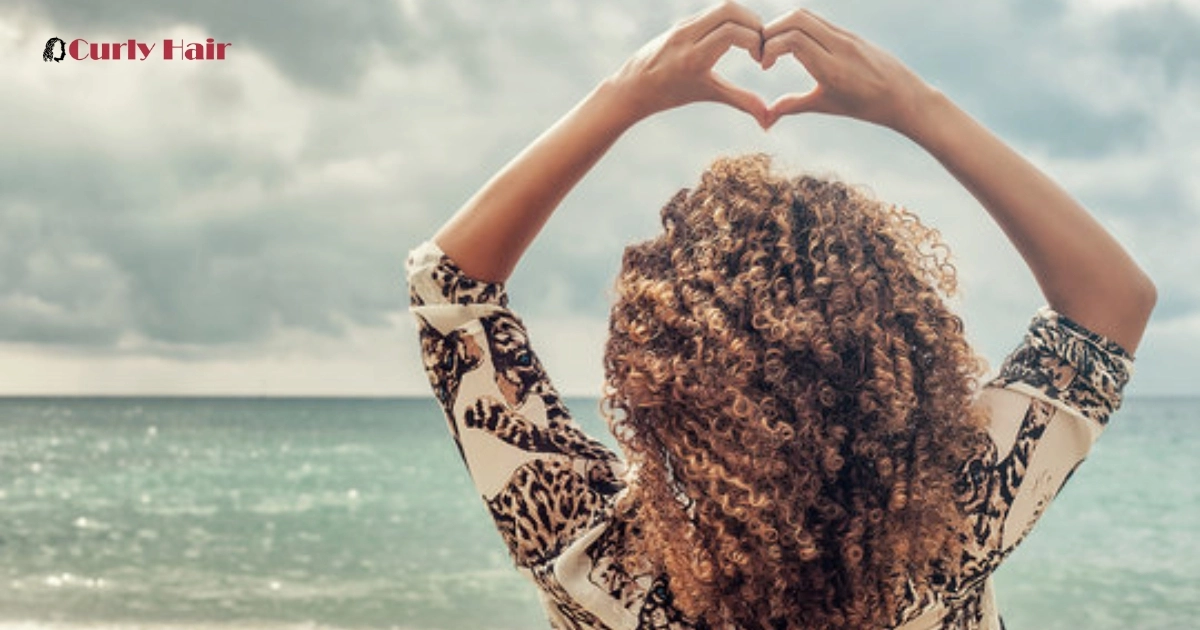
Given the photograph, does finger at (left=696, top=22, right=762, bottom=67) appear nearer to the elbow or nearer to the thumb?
the thumb

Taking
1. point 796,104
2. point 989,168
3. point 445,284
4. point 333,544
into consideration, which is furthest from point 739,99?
point 333,544

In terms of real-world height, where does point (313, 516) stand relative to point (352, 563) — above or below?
above

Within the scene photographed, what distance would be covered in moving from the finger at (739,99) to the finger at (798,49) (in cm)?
7

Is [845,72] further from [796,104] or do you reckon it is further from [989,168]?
[989,168]

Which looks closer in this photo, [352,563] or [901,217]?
[901,217]

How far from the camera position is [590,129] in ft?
4.93

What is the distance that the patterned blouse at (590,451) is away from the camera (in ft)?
4.67

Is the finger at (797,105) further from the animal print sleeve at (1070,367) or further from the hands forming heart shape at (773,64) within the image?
the animal print sleeve at (1070,367)

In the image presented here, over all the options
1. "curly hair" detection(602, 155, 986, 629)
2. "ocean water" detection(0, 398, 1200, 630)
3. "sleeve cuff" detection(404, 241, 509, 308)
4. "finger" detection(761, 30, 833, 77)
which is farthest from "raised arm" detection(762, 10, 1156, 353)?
"ocean water" detection(0, 398, 1200, 630)

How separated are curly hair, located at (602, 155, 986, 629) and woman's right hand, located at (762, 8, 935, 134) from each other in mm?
117

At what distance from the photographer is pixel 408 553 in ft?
64.5

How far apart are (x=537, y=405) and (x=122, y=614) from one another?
507 inches

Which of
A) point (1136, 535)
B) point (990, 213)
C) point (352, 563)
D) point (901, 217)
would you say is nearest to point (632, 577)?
point (901, 217)

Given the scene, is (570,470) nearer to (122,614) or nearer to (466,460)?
(466,460)
